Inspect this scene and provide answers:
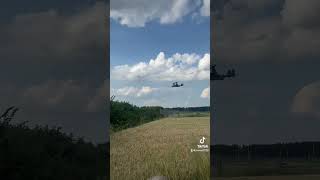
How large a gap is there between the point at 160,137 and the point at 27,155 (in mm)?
2125

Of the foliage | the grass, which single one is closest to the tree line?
the grass

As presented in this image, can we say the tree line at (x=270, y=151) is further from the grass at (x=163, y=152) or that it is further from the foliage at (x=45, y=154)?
the foliage at (x=45, y=154)

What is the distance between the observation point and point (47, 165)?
32.0 feet

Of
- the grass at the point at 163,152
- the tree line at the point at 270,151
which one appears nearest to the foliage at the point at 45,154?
the grass at the point at 163,152

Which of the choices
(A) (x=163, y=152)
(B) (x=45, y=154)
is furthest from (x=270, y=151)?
(B) (x=45, y=154)

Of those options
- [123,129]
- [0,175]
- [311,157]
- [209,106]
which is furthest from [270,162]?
[0,175]

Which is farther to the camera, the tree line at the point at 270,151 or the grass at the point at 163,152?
the tree line at the point at 270,151

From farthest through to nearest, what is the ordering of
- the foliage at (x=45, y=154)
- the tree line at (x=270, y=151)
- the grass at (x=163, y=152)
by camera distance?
the tree line at (x=270, y=151) < the grass at (x=163, y=152) < the foliage at (x=45, y=154)

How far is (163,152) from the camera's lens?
34.3ft

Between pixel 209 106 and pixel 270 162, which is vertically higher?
pixel 209 106

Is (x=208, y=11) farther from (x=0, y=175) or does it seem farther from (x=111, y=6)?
(x=0, y=175)

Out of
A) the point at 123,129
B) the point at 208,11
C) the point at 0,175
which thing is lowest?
the point at 0,175

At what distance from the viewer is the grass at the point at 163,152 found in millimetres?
10289

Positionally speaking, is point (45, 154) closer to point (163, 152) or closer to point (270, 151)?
point (163, 152)
